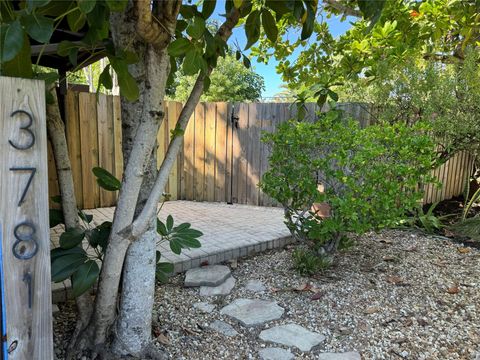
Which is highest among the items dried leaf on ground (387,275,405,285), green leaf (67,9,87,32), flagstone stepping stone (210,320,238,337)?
green leaf (67,9,87,32)

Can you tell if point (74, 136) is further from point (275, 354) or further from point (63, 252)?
point (275, 354)

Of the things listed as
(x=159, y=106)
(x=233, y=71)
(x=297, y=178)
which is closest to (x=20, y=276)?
(x=159, y=106)

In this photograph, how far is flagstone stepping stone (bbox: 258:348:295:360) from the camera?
1904 millimetres

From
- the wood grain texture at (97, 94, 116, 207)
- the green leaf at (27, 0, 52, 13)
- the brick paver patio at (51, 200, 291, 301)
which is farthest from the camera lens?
the wood grain texture at (97, 94, 116, 207)

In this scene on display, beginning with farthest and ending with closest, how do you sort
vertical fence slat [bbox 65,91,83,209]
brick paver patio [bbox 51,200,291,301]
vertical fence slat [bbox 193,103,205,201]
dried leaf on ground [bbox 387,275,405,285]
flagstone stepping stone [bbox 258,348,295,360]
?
vertical fence slat [bbox 193,103,205,201]
vertical fence slat [bbox 65,91,83,209]
brick paver patio [bbox 51,200,291,301]
dried leaf on ground [bbox 387,275,405,285]
flagstone stepping stone [bbox 258,348,295,360]

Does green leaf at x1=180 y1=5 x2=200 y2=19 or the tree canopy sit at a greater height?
the tree canopy

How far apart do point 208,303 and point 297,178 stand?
4.11 ft

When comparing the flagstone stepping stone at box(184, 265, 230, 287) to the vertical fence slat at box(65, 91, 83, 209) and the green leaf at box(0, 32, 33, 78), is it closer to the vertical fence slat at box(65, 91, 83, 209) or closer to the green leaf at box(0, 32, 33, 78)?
the green leaf at box(0, 32, 33, 78)

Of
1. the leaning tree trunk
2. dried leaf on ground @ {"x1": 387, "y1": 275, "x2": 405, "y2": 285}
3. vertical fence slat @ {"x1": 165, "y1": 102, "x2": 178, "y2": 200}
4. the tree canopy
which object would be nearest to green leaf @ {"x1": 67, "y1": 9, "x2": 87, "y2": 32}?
the leaning tree trunk

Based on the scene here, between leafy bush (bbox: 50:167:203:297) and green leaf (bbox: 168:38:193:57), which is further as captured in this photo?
leafy bush (bbox: 50:167:203:297)

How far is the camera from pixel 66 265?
5.13ft

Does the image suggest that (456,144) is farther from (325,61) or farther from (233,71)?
(233,71)

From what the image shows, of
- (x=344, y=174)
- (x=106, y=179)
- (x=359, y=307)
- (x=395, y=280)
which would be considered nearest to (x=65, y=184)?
(x=106, y=179)

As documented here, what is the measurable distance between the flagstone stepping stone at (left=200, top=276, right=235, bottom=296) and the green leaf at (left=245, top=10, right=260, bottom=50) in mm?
1862
